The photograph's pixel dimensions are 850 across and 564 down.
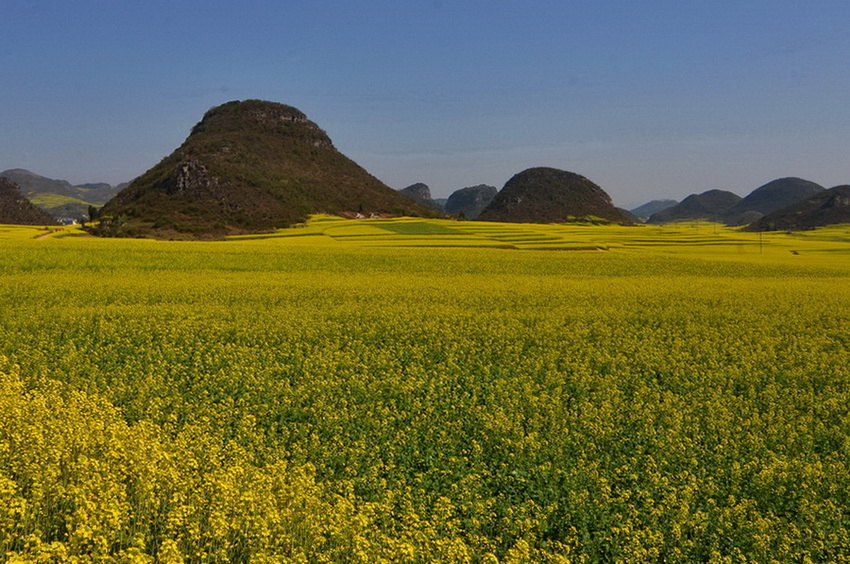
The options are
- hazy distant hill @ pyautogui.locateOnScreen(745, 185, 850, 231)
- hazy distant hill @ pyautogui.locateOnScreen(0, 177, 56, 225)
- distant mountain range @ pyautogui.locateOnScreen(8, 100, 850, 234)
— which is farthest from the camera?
hazy distant hill @ pyautogui.locateOnScreen(745, 185, 850, 231)

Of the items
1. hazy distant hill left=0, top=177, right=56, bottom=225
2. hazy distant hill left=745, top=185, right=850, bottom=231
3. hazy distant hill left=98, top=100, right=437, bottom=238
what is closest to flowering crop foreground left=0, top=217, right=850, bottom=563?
hazy distant hill left=98, top=100, right=437, bottom=238

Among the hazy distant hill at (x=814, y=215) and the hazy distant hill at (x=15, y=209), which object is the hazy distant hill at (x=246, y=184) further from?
the hazy distant hill at (x=814, y=215)

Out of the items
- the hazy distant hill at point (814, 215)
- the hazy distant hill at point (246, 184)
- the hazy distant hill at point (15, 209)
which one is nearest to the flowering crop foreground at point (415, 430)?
the hazy distant hill at point (246, 184)

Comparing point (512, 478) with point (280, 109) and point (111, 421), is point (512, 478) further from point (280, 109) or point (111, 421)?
point (280, 109)

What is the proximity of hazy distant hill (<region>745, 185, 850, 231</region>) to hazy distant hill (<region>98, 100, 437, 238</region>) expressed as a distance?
12452cm

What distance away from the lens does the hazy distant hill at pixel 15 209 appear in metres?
127

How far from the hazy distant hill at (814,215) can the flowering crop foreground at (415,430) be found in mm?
181720

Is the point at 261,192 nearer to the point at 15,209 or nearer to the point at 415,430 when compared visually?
the point at 15,209

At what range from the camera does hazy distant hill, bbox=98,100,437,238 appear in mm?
95625

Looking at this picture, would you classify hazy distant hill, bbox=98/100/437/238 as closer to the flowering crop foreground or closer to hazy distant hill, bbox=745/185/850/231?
the flowering crop foreground

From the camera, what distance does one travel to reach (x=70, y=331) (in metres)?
15.9

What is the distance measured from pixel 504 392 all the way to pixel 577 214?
188 metres

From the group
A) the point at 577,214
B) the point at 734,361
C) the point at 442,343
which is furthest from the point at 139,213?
the point at 577,214

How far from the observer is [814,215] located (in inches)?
7101
